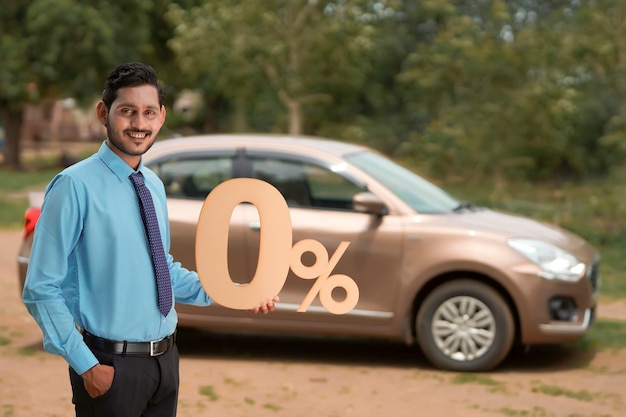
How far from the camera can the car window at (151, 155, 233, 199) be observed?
8.69 metres

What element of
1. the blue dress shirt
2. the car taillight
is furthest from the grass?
the blue dress shirt

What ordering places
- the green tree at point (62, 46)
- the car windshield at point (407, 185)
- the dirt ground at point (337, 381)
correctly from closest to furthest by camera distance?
the dirt ground at point (337, 381)
the car windshield at point (407, 185)
the green tree at point (62, 46)

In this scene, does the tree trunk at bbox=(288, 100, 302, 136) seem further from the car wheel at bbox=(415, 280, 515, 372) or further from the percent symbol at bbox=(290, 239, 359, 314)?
the percent symbol at bbox=(290, 239, 359, 314)

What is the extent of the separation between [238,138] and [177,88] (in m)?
31.5

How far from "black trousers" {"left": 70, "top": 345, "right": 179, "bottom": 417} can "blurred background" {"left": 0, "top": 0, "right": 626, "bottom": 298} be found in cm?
1229

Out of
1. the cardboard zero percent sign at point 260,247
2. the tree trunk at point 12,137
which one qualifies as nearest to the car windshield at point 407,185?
the cardboard zero percent sign at point 260,247

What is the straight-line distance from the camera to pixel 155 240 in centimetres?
366

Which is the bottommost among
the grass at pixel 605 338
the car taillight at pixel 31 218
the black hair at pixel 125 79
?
the grass at pixel 605 338

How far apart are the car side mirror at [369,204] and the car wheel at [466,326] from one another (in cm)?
68

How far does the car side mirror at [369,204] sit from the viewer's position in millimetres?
8180

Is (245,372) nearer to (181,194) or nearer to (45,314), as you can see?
(181,194)

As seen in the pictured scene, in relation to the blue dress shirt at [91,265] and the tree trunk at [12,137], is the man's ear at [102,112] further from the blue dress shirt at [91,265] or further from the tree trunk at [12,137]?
the tree trunk at [12,137]

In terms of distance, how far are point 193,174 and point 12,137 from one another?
94.4 ft

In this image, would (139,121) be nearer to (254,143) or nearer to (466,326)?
(466,326)
